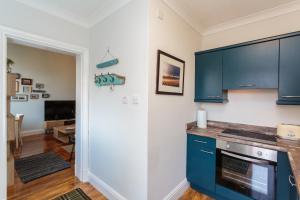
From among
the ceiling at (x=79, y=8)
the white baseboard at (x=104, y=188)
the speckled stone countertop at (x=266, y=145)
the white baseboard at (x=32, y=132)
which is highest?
the ceiling at (x=79, y=8)

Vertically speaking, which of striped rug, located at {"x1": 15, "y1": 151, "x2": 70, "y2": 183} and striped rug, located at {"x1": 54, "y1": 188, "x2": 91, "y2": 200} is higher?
striped rug, located at {"x1": 15, "y1": 151, "x2": 70, "y2": 183}

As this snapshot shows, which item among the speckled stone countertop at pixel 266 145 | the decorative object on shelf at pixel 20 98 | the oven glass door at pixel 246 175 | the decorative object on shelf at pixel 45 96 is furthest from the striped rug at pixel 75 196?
the decorative object on shelf at pixel 45 96

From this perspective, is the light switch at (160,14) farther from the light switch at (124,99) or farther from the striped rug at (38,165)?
the striped rug at (38,165)

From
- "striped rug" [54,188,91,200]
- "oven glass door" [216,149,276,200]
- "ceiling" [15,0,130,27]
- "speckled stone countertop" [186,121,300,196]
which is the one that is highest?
"ceiling" [15,0,130,27]

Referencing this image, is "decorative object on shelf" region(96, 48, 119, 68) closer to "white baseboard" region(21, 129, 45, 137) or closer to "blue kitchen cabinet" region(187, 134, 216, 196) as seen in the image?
"blue kitchen cabinet" region(187, 134, 216, 196)

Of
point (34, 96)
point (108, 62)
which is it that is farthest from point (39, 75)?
point (108, 62)

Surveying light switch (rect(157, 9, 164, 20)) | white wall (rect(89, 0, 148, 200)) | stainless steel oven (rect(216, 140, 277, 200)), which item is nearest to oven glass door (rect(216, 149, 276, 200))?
stainless steel oven (rect(216, 140, 277, 200))

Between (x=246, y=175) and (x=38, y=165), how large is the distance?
358 centimetres

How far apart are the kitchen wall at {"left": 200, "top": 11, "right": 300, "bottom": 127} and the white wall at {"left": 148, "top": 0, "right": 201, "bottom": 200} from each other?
0.47 meters

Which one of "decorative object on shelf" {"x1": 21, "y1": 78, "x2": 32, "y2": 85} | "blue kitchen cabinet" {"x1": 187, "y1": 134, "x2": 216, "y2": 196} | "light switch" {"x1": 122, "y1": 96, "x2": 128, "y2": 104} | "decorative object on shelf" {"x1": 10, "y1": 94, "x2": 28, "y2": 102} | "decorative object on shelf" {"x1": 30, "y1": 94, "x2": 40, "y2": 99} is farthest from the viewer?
"decorative object on shelf" {"x1": 30, "y1": 94, "x2": 40, "y2": 99}

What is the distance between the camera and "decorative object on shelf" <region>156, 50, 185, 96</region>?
1.75m

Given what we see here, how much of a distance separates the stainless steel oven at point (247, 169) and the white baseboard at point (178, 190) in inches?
19.5

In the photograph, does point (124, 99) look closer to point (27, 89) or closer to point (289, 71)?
point (289, 71)

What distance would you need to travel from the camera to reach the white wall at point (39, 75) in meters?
4.90
